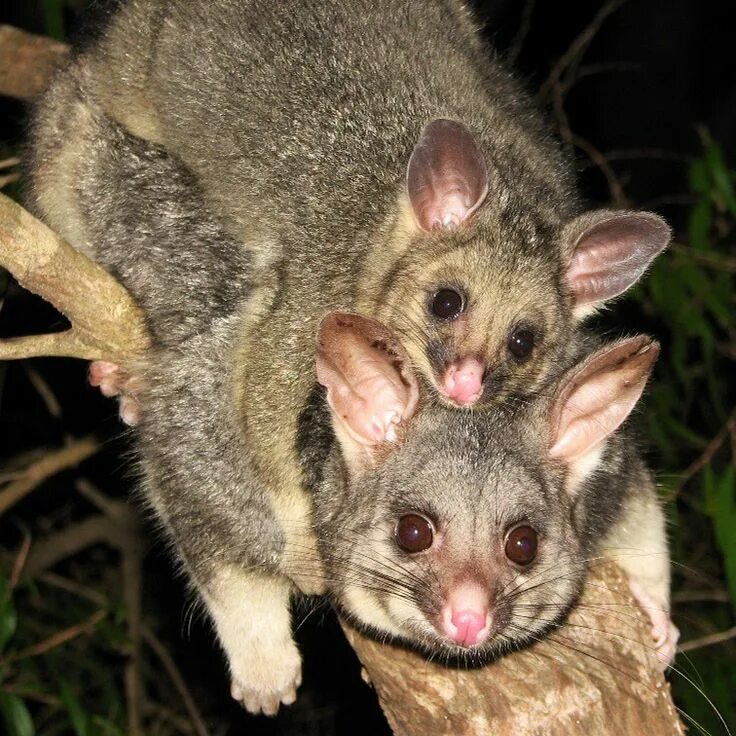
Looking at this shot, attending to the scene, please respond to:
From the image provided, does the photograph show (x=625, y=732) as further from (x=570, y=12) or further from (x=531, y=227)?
(x=570, y=12)

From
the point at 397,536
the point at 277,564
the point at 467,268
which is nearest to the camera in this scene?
the point at 397,536

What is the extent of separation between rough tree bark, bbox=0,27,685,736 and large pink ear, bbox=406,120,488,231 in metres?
1.03

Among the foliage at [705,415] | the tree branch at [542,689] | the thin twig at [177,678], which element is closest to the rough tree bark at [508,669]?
the tree branch at [542,689]

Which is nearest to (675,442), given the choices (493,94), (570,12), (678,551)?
(678,551)

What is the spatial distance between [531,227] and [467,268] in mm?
273

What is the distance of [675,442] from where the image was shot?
6656 millimetres

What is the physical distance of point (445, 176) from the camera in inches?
158

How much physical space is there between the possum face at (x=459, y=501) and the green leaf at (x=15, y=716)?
1.74m

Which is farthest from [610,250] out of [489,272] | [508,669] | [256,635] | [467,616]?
[256,635]

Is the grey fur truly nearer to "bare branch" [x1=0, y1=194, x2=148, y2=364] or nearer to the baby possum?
the baby possum

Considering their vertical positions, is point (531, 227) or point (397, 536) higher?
point (531, 227)

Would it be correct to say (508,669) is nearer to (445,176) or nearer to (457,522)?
(457,522)

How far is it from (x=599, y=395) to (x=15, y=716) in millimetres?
2580

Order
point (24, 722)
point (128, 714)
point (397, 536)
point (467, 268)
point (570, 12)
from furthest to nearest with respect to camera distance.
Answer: point (570, 12) → point (128, 714) → point (24, 722) → point (467, 268) → point (397, 536)
